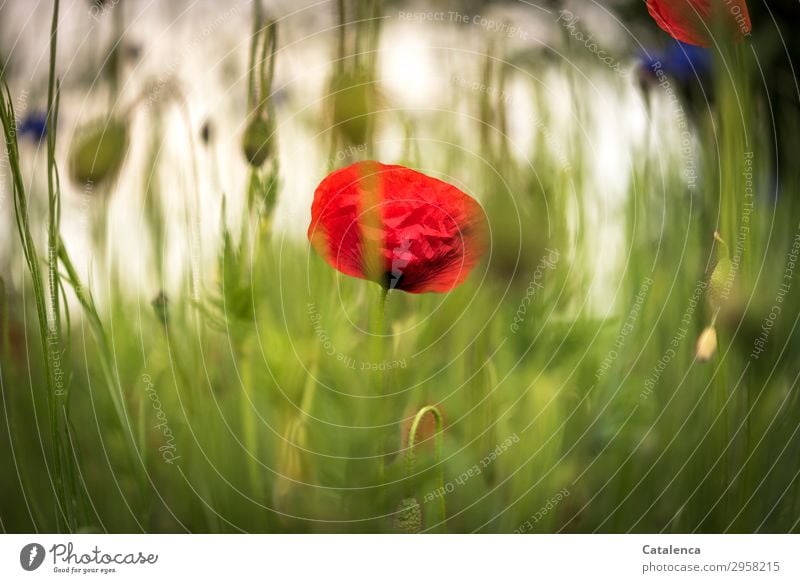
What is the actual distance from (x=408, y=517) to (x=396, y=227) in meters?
0.19

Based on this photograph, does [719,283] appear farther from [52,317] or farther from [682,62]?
[52,317]

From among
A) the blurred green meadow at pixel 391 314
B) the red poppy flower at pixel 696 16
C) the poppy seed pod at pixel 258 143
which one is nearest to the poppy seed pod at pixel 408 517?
the blurred green meadow at pixel 391 314

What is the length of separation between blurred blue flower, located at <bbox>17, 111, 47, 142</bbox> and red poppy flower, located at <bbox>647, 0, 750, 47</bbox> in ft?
1.31

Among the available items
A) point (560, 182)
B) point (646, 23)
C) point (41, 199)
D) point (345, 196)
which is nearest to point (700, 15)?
point (646, 23)

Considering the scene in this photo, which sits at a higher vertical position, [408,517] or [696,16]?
[696,16]

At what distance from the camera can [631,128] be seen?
0.49m

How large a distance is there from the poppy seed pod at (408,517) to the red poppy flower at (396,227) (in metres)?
0.14

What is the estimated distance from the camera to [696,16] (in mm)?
490

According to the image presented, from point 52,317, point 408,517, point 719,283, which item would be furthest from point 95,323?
point 719,283

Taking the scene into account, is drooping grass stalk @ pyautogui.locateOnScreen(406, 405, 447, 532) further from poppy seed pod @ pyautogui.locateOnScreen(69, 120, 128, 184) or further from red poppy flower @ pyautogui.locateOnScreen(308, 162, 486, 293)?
poppy seed pod @ pyautogui.locateOnScreen(69, 120, 128, 184)

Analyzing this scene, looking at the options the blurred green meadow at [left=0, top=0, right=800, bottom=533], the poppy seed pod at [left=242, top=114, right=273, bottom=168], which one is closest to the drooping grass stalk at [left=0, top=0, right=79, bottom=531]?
the blurred green meadow at [left=0, top=0, right=800, bottom=533]
